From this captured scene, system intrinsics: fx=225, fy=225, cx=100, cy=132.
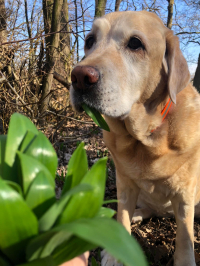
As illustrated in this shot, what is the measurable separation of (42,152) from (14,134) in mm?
108

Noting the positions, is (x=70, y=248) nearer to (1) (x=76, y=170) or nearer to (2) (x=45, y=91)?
(1) (x=76, y=170)

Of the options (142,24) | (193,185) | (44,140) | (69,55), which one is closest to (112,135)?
(193,185)

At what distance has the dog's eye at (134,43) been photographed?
7.14 ft

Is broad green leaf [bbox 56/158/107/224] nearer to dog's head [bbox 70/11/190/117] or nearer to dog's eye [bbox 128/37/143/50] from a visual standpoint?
dog's head [bbox 70/11/190/117]

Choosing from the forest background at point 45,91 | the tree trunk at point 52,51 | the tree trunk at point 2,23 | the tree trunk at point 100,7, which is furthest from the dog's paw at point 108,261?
the tree trunk at point 100,7

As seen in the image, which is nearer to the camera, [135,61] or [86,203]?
[86,203]

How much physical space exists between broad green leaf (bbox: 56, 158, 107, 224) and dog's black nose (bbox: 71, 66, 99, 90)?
3.95 ft

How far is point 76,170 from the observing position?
2.38 feet

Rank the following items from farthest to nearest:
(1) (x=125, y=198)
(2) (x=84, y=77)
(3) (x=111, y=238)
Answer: (1) (x=125, y=198)
(2) (x=84, y=77)
(3) (x=111, y=238)

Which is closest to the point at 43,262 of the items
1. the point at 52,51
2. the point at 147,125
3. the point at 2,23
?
the point at 147,125

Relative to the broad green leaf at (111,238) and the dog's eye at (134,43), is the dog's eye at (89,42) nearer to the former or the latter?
the dog's eye at (134,43)

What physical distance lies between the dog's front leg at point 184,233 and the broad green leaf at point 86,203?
1.85 metres

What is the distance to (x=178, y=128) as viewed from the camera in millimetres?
2152

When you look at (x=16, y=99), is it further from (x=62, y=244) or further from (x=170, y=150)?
(x=62, y=244)
